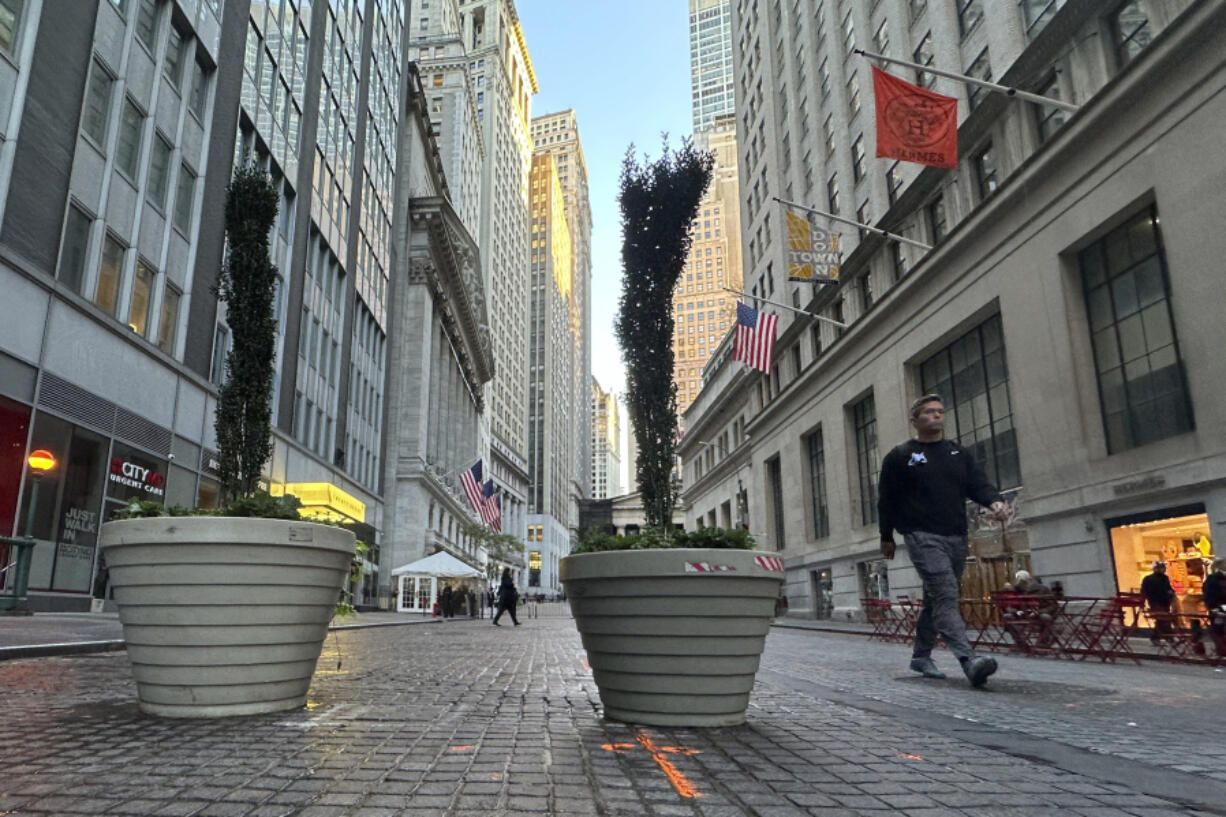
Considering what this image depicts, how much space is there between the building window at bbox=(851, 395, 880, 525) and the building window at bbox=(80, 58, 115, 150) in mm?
25353

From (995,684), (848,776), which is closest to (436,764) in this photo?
(848,776)

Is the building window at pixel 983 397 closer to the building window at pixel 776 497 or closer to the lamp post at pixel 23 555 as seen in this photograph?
the building window at pixel 776 497

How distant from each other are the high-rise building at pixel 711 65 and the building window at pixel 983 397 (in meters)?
163

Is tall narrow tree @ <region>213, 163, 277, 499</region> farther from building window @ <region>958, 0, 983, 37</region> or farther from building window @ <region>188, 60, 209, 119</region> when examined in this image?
building window @ <region>958, 0, 983, 37</region>

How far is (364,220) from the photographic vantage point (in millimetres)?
40469

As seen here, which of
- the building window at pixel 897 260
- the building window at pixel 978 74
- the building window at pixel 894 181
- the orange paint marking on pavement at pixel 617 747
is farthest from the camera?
the building window at pixel 894 181

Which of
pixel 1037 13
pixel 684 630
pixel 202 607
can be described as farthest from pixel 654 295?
pixel 1037 13

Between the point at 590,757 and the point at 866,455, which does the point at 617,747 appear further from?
the point at 866,455

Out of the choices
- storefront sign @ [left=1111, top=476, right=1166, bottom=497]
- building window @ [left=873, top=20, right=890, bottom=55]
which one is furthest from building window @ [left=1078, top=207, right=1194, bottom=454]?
building window @ [left=873, top=20, right=890, bottom=55]

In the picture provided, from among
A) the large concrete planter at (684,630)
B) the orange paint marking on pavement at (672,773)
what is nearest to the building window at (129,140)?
the large concrete planter at (684,630)

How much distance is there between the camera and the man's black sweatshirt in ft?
20.9

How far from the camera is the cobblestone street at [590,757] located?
98.5 inches

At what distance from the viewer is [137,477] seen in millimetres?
18672

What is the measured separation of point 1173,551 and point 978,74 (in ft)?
49.1
